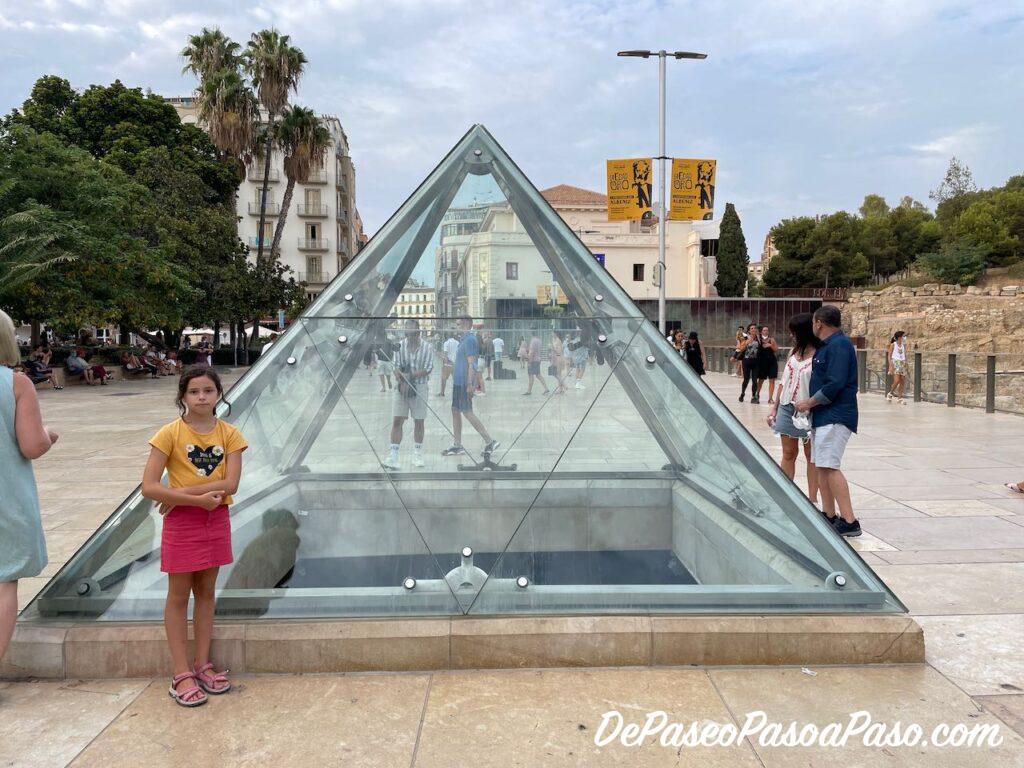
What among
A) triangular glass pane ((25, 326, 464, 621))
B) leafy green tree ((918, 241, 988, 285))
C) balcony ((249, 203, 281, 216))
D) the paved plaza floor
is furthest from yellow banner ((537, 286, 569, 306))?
leafy green tree ((918, 241, 988, 285))

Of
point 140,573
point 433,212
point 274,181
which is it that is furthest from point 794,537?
point 274,181

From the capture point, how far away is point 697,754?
2.66 m

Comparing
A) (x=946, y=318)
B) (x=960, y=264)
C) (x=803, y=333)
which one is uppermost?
(x=960, y=264)

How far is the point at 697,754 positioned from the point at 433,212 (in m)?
3.32

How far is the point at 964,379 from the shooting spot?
1480 centimetres

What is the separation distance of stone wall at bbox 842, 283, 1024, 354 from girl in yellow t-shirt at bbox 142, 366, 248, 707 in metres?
51.2

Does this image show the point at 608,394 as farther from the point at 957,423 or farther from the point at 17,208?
the point at 17,208

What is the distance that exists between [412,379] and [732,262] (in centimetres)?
6731

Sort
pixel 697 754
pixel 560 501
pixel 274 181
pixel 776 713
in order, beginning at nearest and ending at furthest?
pixel 697 754
pixel 776 713
pixel 560 501
pixel 274 181

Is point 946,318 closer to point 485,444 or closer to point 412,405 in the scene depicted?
point 485,444

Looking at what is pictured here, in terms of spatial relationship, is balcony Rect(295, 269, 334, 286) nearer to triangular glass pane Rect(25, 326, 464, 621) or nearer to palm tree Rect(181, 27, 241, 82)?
palm tree Rect(181, 27, 241, 82)

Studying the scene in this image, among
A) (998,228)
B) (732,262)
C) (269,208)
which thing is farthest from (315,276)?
(998,228)

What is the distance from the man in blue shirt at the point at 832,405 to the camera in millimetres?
5180

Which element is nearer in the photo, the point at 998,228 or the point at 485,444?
the point at 485,444
